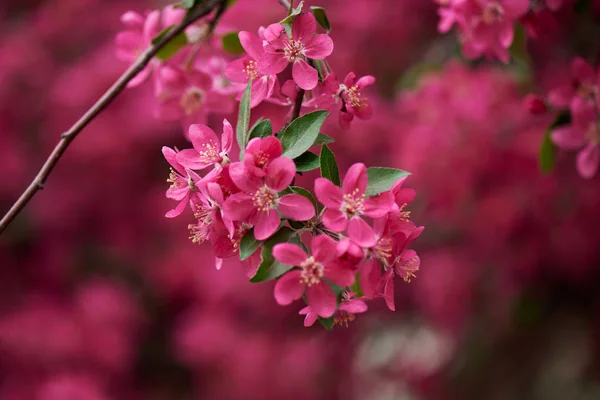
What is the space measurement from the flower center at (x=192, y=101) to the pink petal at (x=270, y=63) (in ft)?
1.09

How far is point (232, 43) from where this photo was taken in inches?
→ 43.9

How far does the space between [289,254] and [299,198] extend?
0.07m

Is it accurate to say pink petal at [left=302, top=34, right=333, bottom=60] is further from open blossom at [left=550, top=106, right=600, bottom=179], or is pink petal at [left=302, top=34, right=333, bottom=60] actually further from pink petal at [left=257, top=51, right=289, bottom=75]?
open blossom at [left=550, top=106, right=600, bottom=179]

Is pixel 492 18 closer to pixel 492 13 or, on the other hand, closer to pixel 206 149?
pixel 492 13

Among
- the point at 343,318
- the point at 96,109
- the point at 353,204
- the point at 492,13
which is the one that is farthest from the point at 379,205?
the point at 492,13

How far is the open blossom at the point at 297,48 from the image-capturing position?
78 centimetres

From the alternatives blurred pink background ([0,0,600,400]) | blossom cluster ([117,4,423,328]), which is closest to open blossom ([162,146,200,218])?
blossom cluster ([117,4,423,328])

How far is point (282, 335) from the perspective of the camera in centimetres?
300

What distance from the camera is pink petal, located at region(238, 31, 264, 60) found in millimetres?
848

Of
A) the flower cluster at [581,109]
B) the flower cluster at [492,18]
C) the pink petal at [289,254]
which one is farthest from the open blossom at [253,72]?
the flower cluster at [581,109]

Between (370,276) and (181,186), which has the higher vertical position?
(181,186)

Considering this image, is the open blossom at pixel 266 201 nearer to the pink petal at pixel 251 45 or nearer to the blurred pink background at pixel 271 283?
the pink petal at pixel 251 45

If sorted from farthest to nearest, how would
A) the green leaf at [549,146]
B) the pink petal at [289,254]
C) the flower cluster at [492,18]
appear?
the green leaf at [549,146] < the flower cluster at [492,18] < the pink petal at [289,254]

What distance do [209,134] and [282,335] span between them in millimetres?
2299
